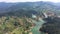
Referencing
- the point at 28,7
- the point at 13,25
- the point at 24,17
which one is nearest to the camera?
the point at 13,25

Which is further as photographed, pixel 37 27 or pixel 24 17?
pixel 24 17

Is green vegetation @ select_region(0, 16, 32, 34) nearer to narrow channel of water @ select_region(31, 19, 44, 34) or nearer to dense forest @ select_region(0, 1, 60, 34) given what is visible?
dense forest @ select_region(0, 1, 60, 34)

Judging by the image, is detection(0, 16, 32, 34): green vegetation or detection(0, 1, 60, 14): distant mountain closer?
detection(0, 16, 32, 34): green vegetation

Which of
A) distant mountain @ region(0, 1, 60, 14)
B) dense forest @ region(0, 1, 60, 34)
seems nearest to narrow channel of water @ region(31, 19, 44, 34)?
dense forest @ region(0, 1, 60, 34)

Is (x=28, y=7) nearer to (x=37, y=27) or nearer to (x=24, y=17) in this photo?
(x=24, y=17)

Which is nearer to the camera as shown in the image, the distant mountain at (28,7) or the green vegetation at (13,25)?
the green vegetation at (13,25)

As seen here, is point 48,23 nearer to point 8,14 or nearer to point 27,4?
point 27,4

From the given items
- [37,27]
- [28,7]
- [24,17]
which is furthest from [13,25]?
[28,7]

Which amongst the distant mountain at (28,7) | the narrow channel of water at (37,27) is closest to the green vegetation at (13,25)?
the narrow channel of water at (37,27)

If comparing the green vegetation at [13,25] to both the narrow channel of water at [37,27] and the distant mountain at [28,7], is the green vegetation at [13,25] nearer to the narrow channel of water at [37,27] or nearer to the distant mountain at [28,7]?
the narrow channel of water at [37,27]

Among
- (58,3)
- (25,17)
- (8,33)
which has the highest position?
(58,3)

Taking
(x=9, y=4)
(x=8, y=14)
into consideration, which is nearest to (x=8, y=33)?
(x=8, y=14)
